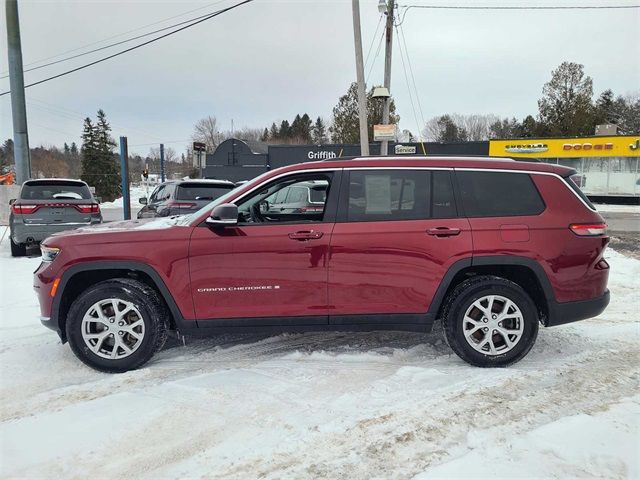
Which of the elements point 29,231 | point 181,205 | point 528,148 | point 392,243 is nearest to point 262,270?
point 392,243

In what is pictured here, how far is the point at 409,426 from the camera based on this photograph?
280 centimetres

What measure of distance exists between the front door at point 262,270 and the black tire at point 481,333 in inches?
43.1

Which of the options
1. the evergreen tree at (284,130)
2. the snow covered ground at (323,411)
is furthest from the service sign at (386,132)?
the evergreen tree at (284,130)

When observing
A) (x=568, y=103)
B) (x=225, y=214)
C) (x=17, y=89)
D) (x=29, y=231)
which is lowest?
(x=29, y=231)

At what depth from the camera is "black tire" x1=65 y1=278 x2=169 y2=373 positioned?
11.6 feet

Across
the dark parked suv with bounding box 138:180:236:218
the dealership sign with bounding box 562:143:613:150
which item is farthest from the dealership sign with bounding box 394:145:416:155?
the dark parked suv with bounding box 138:180:236:218

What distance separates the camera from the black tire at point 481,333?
358 cm

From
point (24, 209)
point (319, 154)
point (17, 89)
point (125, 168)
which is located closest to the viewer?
point (24, 209)

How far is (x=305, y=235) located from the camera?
3.57 m

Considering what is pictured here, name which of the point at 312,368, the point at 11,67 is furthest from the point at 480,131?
the point at 312,368

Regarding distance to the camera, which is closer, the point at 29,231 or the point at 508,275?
the point at 508,275

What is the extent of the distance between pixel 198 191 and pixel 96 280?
228 inches

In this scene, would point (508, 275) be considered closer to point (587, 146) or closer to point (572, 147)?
point (572, 147)

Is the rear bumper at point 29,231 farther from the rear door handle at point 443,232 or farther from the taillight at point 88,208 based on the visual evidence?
the rear door handle at point 443,232
